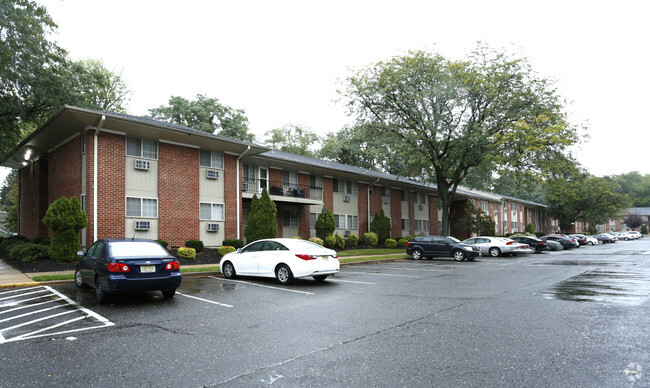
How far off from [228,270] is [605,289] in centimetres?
1107

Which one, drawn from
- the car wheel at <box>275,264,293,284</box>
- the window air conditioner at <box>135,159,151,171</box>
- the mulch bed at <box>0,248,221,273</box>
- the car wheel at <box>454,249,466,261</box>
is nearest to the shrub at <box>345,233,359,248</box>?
the car wheel at <box>454,249,466,261</box>

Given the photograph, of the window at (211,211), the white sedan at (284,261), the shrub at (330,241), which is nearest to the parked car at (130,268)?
the white sedan at (284,261)

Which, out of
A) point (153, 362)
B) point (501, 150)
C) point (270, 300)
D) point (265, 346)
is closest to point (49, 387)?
point (153, 362)

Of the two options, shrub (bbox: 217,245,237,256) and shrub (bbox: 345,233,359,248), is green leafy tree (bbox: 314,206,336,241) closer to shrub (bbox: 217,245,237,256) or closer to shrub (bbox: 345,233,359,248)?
shrub (bbox: 345,233,359,248)

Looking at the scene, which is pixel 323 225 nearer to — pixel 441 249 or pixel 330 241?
pixel 330 241

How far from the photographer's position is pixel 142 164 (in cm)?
1995

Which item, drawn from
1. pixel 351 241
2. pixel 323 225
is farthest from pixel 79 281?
pixel 351 241

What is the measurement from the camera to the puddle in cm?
964

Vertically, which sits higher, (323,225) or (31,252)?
(323,225)

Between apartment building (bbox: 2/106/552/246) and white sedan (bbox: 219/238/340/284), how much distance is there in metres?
8.52

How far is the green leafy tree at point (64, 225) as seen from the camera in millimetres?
16281

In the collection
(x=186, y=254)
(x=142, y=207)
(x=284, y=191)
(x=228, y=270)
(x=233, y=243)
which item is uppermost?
(x=284, y=191)

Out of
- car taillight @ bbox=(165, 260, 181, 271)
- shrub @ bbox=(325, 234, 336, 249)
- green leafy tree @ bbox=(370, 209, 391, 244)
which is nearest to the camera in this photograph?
car taillight @ bbox=(165, 260, 181, 271)

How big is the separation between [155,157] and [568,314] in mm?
18741
